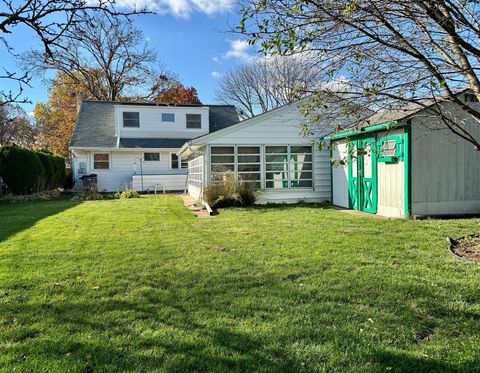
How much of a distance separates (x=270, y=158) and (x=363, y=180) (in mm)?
3688

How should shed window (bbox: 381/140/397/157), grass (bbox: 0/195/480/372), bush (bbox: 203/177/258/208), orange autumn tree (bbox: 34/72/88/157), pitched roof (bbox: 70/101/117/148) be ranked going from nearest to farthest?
grass (bbox: 0/195/480/372) → shed window (bbox: 381/140/397/157) → bush (bbox: 203/177/258/208) → pitched roof (bbox: 70/101/117/148) → orange autumn tree (bbox: 34/72/88/157)

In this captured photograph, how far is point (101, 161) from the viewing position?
2117 cm

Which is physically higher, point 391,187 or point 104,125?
point 104,125

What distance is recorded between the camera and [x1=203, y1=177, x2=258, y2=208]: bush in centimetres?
1184

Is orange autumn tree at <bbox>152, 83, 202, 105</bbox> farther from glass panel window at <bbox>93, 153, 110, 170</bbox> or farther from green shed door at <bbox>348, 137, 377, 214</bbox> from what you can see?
green shed door at <bbox>348, 137, 377, 214</bbox>

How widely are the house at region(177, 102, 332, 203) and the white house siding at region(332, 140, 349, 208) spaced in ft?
2.21

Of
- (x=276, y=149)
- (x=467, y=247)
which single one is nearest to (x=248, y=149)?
(x=276, y=149)

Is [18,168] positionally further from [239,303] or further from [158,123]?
[239,303]

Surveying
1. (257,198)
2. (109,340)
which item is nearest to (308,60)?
(109,340)

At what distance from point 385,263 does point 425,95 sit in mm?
2700

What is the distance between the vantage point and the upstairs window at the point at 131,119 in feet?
72.5

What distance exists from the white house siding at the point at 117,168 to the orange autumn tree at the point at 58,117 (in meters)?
11.9

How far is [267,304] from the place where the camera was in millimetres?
3654

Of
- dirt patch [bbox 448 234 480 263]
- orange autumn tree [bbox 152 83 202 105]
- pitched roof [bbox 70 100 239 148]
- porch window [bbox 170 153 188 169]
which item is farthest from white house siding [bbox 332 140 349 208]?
orange autumn tree [bbox 152 83 202 105]
